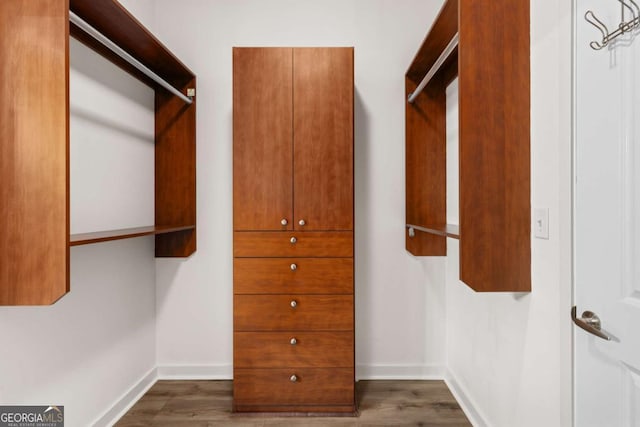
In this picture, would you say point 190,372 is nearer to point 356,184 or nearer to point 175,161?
point 175,161

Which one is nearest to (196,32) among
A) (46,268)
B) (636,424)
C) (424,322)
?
(46,268)

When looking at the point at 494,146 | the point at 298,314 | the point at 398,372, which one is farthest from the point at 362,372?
the point at 494,146

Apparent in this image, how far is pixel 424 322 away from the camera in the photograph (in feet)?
8.55

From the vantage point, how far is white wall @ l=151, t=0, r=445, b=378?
8.48ft

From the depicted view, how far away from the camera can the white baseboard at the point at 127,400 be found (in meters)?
2.00

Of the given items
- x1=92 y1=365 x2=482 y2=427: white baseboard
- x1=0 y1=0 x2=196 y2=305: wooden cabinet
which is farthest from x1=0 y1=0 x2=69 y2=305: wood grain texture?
x1=92 y1=365 x2=482 y2=427: white baseboard

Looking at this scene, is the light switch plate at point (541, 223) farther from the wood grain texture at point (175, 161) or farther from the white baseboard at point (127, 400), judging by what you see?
the white baseboard at point (127, 400)

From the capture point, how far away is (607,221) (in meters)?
1.08

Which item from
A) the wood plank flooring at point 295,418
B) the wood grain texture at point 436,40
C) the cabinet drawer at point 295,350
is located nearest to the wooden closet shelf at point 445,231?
the cabinet drawer at point 295,350

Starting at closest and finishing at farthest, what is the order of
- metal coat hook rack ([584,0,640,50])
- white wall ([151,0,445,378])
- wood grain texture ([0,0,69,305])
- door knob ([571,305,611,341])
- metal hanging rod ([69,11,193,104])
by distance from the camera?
metal coat hook rack ([584,0,640,50]), door knob ([571,305,611,341]), wood grain texture ([0,0,69,305]), metal hanging rod ([69,11,193,104]), white wall ([151,0,445,378])

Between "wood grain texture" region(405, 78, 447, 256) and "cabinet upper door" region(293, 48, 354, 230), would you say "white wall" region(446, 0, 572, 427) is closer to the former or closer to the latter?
"wood grain texture" region(405, 78, 447, 256)

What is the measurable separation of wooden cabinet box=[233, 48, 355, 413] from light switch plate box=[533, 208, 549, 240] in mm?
958

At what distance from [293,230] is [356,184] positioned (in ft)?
2.10

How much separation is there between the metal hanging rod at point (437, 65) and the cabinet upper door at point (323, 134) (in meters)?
0.39
